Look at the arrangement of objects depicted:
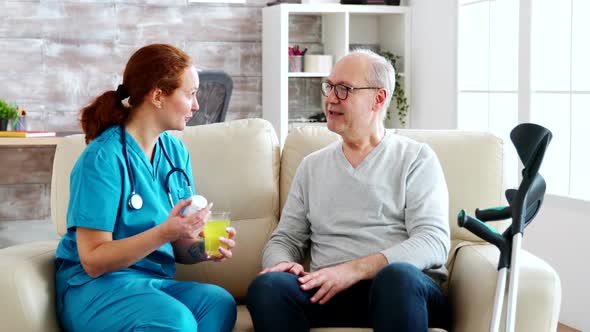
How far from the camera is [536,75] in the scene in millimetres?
4156

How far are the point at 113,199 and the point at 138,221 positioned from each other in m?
0.11

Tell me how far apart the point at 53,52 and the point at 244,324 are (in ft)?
11.1

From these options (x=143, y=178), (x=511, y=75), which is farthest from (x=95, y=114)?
(x=511, y=75)

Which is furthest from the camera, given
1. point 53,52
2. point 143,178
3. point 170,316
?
point 53,52

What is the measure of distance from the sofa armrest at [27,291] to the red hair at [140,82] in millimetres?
367

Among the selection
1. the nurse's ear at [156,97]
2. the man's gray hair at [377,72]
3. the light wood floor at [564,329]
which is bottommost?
the light wood floor at [564,329]

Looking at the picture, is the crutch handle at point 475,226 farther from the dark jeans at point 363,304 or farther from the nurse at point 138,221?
the nurse at point 138,221

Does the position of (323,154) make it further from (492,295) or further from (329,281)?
(492,295)

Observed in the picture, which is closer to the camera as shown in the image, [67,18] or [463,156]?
[463,156]

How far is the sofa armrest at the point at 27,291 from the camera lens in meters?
2.13

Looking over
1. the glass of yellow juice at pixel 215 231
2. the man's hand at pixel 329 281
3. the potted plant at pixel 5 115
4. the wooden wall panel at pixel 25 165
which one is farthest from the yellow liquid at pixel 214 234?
the wooden wall panel at pixel 25 165

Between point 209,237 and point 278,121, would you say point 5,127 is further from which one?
point 209,237

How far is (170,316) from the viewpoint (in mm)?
2148

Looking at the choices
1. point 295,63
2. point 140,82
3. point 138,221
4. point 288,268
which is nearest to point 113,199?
point 138,221
